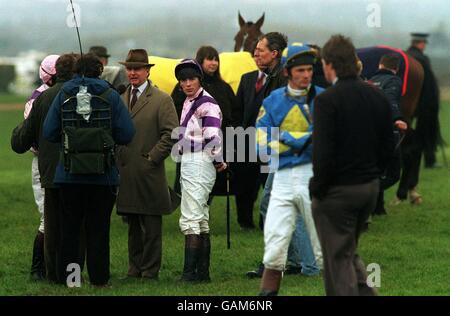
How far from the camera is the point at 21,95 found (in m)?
63.7

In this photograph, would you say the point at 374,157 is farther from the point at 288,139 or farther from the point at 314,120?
the point at 288,139

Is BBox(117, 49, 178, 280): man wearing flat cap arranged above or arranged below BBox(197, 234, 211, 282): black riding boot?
above

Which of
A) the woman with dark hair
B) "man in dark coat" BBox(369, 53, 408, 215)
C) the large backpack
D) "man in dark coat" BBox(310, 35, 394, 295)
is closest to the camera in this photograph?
"man in dark coat" BBox(310, 35, 394, 295)

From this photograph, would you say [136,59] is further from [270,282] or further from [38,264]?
[270,282]

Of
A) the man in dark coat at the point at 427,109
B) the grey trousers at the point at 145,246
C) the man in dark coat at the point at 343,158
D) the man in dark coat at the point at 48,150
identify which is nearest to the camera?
the man in dark coat at the point at 343,158

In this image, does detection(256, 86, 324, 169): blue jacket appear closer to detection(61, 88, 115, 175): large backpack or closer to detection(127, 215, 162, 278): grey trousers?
detection(61, 88, 115, 175): large backpack

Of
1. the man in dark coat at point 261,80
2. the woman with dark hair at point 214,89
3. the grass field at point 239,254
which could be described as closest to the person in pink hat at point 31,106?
the grass field at point 239,254

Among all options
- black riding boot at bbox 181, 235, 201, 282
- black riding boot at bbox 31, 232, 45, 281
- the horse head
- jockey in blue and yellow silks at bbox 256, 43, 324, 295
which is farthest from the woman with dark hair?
jockey in blue and yellow silks at bbox 256, 43, 324, 295

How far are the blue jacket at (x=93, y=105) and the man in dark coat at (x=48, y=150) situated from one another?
0.37 metres

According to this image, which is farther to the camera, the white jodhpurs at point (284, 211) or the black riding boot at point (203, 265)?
the black riding boot at point (203, 265)

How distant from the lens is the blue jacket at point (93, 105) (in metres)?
8.96

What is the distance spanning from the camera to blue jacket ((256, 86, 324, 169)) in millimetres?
8203

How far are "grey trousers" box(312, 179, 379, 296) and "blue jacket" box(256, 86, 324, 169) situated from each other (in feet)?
2.76

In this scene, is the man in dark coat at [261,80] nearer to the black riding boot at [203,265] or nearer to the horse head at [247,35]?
the black riding boot at [203,265]
